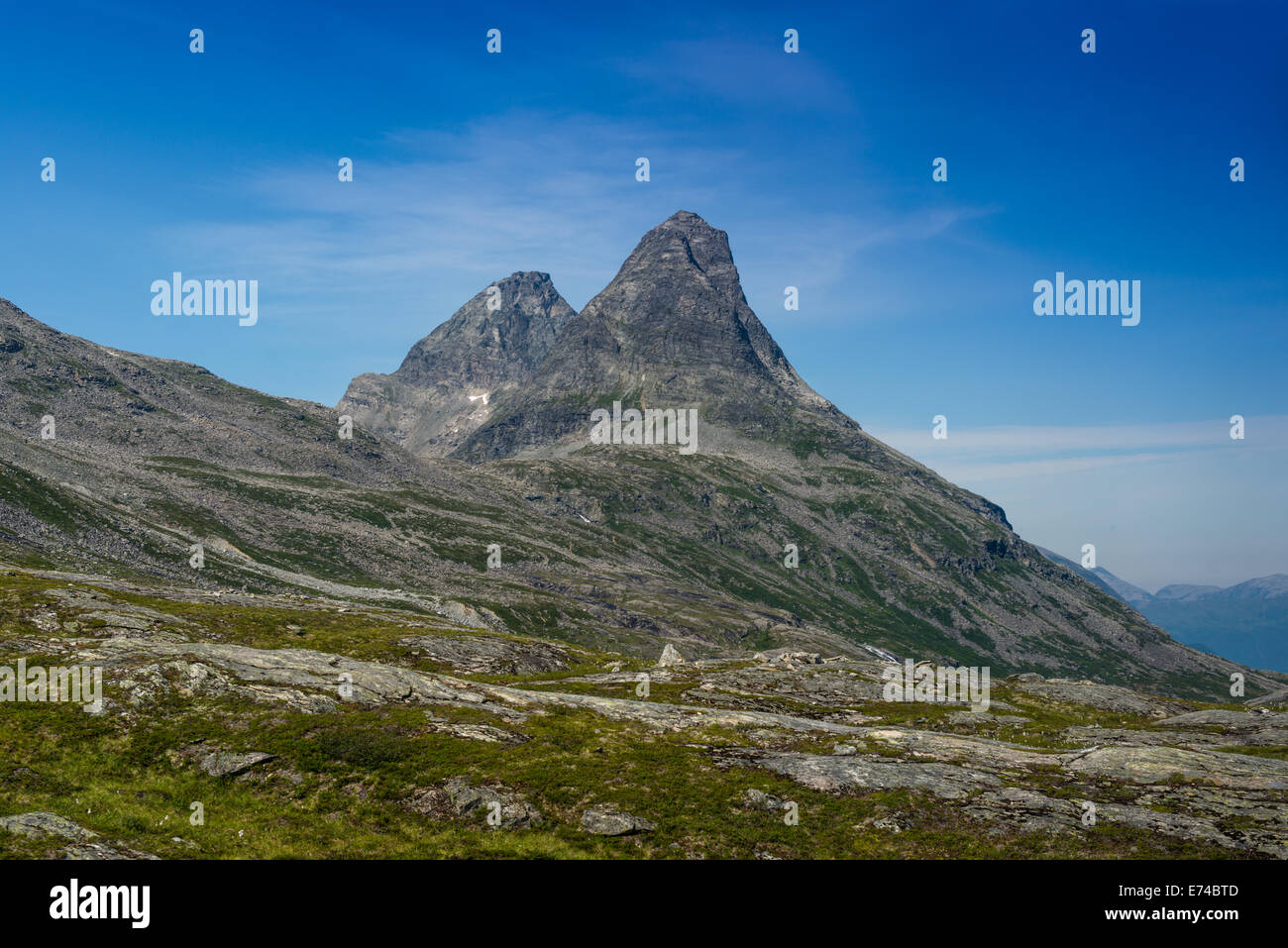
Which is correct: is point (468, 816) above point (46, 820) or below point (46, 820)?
below

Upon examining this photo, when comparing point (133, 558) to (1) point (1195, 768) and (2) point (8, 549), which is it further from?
(1) point (1195, 768)

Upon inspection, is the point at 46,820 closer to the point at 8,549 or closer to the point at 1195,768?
the point at 1195,768

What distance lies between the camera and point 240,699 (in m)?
45.0

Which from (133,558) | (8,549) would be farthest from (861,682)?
(133,558)

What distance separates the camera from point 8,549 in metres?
148

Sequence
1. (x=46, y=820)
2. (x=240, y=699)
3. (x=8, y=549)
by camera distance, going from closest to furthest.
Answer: (x=46, y=820)
(x=240, y=699)
(x=8, y=549)

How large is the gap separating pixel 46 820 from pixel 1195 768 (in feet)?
200

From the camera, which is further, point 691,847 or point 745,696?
point 745,696
